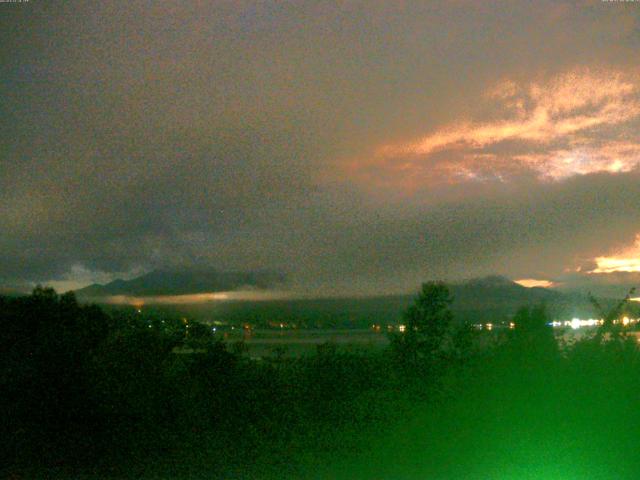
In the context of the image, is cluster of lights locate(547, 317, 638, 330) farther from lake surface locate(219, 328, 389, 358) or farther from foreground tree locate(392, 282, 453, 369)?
lake surface locate(219, 328, 389, 358)

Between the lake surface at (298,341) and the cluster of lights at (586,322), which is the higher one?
the cluster of lights at (586,322)

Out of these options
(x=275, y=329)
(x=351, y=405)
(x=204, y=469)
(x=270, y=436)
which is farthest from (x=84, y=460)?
(x=275, y=329)

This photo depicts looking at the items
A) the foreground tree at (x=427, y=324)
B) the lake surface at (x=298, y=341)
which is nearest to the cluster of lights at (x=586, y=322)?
the foreground tree at (x=427, y=324)

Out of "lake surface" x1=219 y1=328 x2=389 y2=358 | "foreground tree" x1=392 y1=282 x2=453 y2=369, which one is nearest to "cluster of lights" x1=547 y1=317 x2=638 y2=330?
"foreground tree" x1=392 y1=282 x2=453 y2=369

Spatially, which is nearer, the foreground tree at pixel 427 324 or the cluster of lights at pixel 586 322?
the cluster of lights at pixel 586 322

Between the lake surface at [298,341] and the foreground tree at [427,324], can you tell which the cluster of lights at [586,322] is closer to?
the foreground tree at [427,324]

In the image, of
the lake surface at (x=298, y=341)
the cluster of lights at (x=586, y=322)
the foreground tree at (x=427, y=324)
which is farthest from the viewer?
the foreground tree at (x=427, y=324)

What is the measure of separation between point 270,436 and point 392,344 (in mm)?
4403

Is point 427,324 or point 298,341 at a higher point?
point 427,324

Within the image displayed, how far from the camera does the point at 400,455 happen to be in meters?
11.3

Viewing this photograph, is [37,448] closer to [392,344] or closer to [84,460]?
[84,460]

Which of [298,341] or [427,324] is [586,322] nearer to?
[427,324]

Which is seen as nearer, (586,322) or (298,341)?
(586,322)

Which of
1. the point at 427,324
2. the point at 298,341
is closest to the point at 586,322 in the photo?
the point at 427,324
